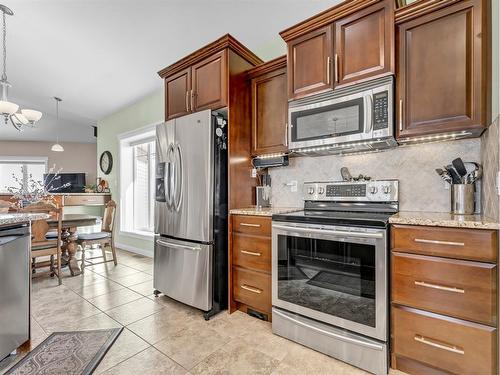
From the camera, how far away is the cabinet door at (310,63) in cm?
201

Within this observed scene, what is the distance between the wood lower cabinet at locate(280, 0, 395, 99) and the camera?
178 centimetres

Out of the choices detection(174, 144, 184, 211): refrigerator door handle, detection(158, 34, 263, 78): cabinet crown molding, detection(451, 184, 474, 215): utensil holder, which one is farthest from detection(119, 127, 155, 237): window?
detection(451, 184, 474, 215): utensil holder

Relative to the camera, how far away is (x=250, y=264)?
88.4 inches

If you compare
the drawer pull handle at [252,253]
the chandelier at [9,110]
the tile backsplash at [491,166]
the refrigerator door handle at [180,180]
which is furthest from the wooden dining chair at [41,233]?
the tile backsplash at [491,166]

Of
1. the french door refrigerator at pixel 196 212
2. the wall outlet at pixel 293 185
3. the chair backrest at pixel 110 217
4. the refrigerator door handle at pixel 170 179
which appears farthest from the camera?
the chair backrest at pixel 110 217

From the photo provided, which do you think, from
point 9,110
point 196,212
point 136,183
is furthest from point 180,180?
point 136,183

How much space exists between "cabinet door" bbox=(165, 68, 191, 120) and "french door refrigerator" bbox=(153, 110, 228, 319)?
0.27 metres

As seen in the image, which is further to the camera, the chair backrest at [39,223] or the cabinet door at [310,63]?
the chair backrest at [39,223]

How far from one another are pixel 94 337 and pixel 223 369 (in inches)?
42.8

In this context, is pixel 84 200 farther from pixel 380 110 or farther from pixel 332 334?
pixel 380 110

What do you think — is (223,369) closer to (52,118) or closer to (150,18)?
(150,18)

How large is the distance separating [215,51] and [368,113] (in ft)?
4.93

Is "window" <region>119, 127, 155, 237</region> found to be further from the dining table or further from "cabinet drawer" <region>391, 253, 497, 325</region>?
"cabinet drawer" <region>391, 253, 497, 325</region>

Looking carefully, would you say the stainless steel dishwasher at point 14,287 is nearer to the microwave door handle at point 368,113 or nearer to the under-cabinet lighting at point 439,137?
the microwave door handle at point 368,113
